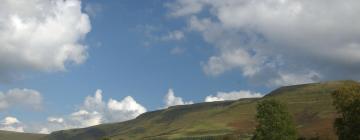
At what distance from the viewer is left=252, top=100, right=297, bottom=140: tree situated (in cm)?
14400

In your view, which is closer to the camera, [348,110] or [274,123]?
[348,110]

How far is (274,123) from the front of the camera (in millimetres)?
145500

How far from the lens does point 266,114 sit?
486 ft

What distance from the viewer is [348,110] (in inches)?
4651

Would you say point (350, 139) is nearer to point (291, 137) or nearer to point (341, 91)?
point (341, 91)

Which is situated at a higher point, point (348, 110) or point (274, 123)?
point (274, 123)

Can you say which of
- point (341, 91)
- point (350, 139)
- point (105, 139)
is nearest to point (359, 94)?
point (341, 91)

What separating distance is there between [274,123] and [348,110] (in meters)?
30.3

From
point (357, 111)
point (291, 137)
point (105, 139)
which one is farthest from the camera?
point (105, 139)

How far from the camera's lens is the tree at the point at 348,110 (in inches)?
4530

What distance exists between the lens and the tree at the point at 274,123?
472 ft

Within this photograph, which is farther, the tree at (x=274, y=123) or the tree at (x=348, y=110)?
the tree at (x=274, y=123)

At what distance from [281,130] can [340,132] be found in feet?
82.9

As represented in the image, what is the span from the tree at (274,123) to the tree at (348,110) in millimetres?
22402
